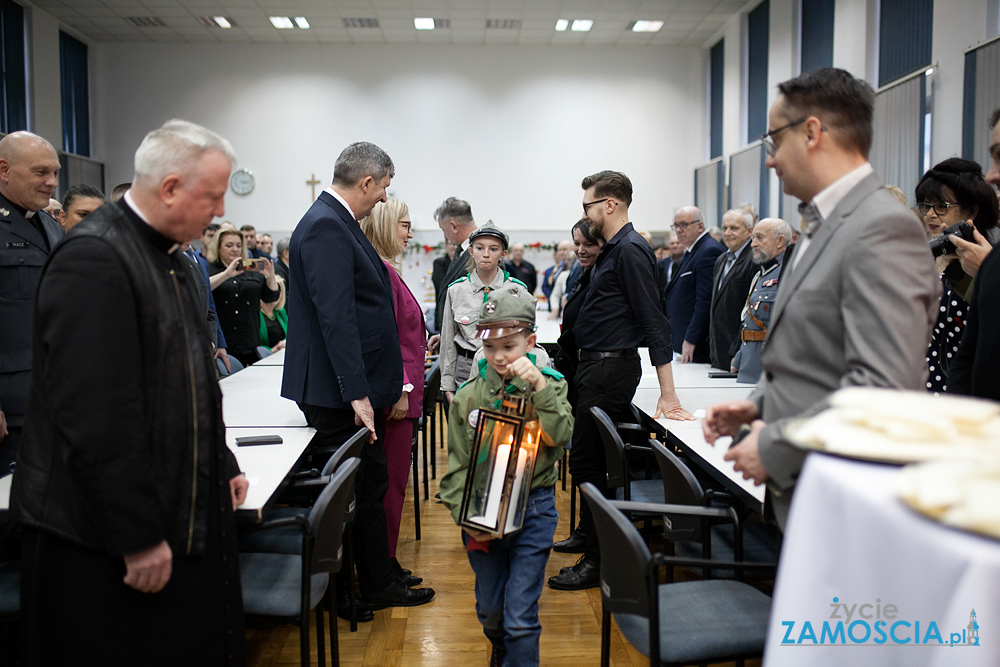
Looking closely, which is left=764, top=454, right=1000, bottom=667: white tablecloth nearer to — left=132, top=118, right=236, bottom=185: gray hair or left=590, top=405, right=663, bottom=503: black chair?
left=132, top=118, right=236, bottom=185: gray hair

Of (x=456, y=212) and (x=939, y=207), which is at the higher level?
(x=456, y=212)

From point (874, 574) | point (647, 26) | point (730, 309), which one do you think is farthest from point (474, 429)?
point (647, 26)

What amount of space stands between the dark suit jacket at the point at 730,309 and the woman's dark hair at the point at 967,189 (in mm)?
1882

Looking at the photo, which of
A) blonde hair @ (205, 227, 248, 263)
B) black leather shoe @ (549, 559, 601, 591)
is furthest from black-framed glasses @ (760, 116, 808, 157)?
blonde hair @ (205, 227, 248, 263)

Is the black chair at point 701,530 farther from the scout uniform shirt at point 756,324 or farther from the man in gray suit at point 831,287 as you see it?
the scout uniform shirt at point 756,324

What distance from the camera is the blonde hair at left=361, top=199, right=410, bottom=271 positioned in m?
3.09

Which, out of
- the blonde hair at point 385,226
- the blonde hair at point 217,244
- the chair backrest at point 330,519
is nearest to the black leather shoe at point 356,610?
the chair backrest at point 330,519

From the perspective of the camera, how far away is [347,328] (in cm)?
251

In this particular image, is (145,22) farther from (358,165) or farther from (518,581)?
(518,581)

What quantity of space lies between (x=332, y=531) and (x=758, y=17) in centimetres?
1021

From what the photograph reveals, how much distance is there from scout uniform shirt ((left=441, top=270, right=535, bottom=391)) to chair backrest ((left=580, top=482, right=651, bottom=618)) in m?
2.14

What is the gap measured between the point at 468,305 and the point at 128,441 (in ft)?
8.82

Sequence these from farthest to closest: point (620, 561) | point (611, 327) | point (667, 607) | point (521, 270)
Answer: point (521, 270) → point (611, 327) → point (667, 607) → point (620, 561)

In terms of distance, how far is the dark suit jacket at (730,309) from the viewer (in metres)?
4.49
